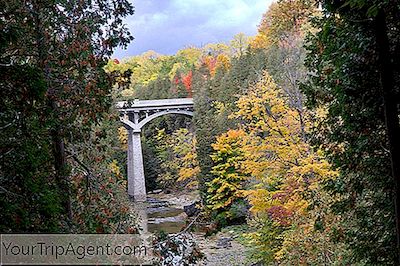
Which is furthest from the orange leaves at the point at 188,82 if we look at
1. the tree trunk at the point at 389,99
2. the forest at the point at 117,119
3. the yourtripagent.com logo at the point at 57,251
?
the yourtripagent.com logo at the point at 57,251

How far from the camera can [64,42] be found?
18.1ft

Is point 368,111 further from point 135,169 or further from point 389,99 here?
point 135,169

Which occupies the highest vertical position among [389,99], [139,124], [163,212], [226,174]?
[139,124]

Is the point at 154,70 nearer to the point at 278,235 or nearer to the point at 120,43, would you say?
the point at 278,235

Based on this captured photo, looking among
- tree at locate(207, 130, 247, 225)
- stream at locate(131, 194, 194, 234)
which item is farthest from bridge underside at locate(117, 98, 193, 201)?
tree at locate(207, 130, 247, 225)

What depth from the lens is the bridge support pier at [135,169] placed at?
1267 inches

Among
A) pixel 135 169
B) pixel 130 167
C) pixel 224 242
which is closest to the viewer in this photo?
pixel 224 242

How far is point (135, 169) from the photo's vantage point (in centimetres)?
3244

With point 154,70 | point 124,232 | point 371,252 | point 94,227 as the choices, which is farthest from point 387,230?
point 154,70

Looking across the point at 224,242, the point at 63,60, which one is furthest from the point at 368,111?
the point at 224,242

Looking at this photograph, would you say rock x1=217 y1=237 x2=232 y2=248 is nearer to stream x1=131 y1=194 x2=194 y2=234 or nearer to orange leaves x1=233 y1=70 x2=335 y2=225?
stream x1=131 y1=194 x2=194 y2=234

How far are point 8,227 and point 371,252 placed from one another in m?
4.04

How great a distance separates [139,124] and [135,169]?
3.20 metres

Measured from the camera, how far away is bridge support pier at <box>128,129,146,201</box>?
32.2 m
